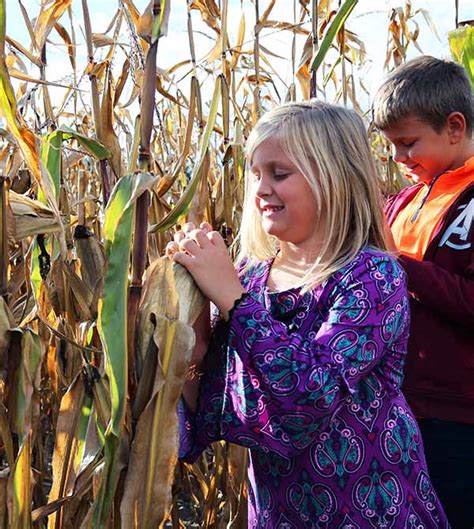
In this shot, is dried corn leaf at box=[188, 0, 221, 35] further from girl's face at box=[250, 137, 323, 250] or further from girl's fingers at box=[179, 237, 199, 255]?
girl's fingers at box=[179, 237, 199, 255]

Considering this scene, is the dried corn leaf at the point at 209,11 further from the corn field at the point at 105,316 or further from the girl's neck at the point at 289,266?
the girl's neck at the point at 289,266

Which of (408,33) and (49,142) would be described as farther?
(408,33)

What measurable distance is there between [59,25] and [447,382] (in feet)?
3.33

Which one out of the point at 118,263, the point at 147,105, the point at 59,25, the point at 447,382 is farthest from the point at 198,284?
the point at 59,25

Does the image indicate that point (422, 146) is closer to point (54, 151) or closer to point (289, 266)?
point (289, 266)

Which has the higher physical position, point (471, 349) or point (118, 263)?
point (118, 263)

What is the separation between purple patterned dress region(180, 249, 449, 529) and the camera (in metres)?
0.91

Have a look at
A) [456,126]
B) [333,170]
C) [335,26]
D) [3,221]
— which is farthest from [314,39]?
[3,221]

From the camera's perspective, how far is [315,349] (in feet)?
3.04

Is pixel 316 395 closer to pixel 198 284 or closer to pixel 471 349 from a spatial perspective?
pixel 198 284

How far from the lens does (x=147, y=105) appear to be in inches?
35.3

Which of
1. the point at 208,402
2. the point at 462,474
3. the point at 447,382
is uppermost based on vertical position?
the point at 208,402

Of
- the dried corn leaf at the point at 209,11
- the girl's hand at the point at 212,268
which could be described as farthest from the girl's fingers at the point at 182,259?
the dried corn leaf at the point at 209,11

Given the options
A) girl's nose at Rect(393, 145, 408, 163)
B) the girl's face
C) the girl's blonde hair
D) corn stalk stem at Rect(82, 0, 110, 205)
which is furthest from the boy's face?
corn stalk stem at Rect(82, 0, 110, 205)
